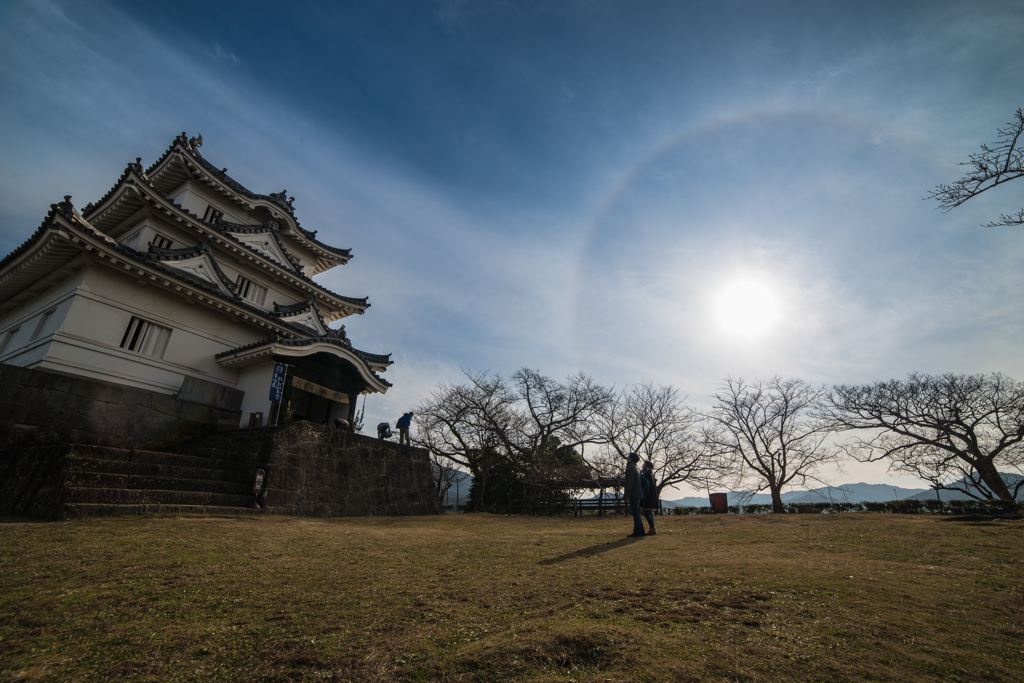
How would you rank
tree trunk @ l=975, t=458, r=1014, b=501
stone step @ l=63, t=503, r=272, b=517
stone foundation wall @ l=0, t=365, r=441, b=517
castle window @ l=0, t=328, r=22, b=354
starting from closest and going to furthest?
stone step @ l=63, t=503, r=272, b=517 → stone foundation wall @ l=0, t=365, r=441, b=517 → castle window @ l=0, t=328, r=22, b=354 → tree trunk @ l=975, t=458, r=1014, b=501

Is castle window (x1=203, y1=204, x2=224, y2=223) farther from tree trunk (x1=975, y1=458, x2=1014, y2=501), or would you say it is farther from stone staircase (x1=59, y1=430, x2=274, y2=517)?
tree trunk (x1=975, y1=458, x2=1014, y2=501)

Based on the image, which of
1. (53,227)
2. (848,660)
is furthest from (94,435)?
(848,660)

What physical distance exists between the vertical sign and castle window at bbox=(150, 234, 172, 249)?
7.51 meters

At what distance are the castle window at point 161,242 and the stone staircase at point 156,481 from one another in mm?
9669

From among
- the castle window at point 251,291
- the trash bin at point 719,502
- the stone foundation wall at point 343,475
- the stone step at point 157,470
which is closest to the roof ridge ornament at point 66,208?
the castle window at point 251,291

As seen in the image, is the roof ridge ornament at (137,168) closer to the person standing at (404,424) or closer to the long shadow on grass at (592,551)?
the person standing at (404,424)

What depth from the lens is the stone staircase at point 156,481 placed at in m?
7.71

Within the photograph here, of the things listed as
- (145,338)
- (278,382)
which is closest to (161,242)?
(145,338)

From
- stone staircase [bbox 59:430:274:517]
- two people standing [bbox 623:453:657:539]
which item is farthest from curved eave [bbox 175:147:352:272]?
two people standing [bbox 623:453:657:539]

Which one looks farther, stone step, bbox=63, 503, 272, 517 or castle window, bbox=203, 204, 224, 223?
castle window, bbox=203, 204, 224, 223

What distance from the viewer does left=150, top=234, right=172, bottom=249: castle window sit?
54.6 ft

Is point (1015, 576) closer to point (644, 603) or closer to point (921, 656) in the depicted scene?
point (921, 656)

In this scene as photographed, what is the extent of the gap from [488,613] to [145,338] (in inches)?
649

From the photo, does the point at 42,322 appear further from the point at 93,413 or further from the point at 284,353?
the point at 284,353
